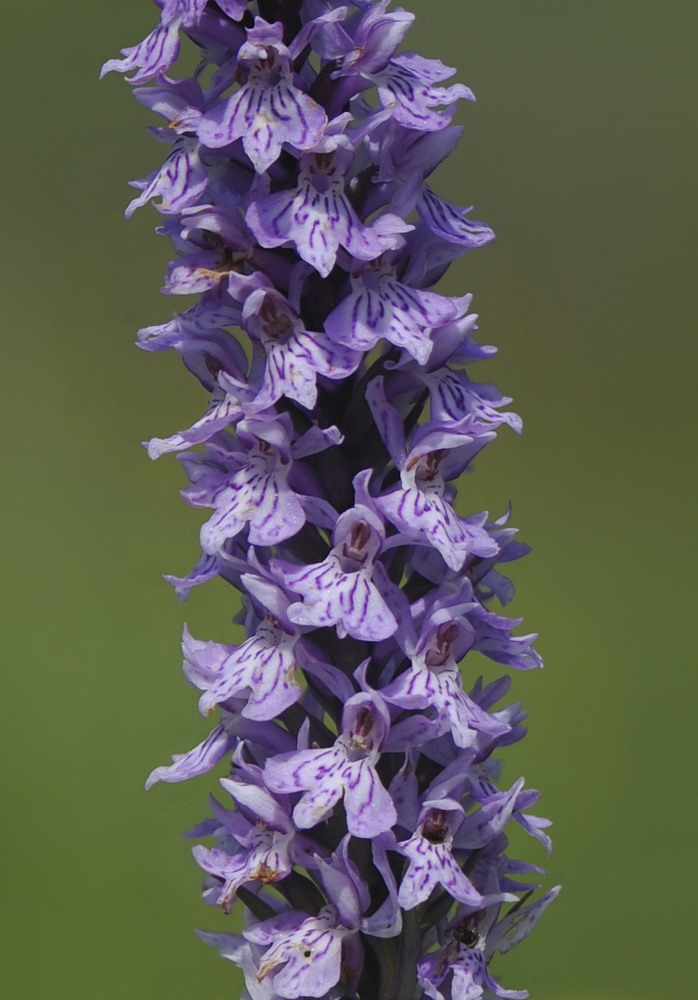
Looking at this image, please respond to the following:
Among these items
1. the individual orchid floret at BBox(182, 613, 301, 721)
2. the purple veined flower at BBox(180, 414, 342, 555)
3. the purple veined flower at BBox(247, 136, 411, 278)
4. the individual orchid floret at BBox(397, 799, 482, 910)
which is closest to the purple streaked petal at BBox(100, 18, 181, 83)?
the purple veined flower at BBox(247, 136, 411, 278)

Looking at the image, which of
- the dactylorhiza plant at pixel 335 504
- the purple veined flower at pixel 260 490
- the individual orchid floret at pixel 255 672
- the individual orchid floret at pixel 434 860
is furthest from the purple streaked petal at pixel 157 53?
the individual orchid floret at pixel 434 860

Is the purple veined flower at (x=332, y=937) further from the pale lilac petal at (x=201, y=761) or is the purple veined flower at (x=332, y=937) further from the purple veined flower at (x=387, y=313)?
the purple veined flower at (x=387, y=313)

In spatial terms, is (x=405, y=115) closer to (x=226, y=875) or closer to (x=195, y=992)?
(x=226, y=875)

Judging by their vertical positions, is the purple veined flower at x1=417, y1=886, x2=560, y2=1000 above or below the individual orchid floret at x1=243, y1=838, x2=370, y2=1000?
below

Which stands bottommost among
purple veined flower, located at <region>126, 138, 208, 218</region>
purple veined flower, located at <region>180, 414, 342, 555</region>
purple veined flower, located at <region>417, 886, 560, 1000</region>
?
purple veined flower, located at <region>417, 886, 560, 1000</region>

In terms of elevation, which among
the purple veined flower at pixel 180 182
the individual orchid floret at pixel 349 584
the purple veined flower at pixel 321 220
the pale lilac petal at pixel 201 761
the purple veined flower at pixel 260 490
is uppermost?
the purple veined flower at pixel 180 182

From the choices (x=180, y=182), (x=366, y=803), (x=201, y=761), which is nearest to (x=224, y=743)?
(x=201, y=761)

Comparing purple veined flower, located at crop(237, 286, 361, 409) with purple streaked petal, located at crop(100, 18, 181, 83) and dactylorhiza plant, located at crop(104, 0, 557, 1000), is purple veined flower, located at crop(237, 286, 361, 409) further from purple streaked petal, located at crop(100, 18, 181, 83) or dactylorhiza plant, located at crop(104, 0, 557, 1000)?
purple streaked petal, located at crop(100, 18, 181, 83)
